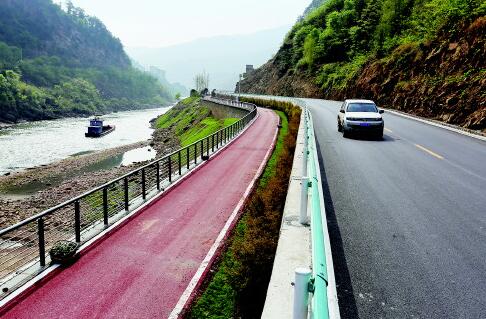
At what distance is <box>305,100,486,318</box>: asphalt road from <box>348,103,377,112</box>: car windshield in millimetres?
6458

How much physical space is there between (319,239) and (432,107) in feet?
95.8

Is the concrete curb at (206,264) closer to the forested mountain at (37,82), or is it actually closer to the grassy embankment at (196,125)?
the grassy embankment at (196,125)

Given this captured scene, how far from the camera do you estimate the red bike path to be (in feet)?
24.2

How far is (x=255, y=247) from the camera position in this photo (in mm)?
7258

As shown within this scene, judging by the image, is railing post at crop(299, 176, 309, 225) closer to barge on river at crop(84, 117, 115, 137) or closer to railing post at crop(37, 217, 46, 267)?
railing post at crop(37, 217, 46, 267)

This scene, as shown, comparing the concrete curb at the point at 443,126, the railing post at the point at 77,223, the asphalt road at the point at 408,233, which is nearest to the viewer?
the asphalt road at the point at 408,233

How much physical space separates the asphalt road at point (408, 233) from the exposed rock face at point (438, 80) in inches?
471

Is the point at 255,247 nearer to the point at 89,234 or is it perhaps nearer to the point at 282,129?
the point at 89,234

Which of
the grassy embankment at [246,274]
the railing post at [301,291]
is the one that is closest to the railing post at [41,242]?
the grassy embankment at [246,274]

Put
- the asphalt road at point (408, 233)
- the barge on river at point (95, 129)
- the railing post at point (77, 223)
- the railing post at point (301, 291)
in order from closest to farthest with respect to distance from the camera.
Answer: the railing post at point (301, 291)
the asphalt road at point (408, 233)
the railing post at point (77, 223)
the barge on river at point (95, 129)

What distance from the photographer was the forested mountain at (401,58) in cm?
2697

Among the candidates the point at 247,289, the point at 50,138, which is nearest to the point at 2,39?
the point at 50,138

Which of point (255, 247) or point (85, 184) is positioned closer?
point (255, 247)

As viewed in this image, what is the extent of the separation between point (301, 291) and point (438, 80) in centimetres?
3181
